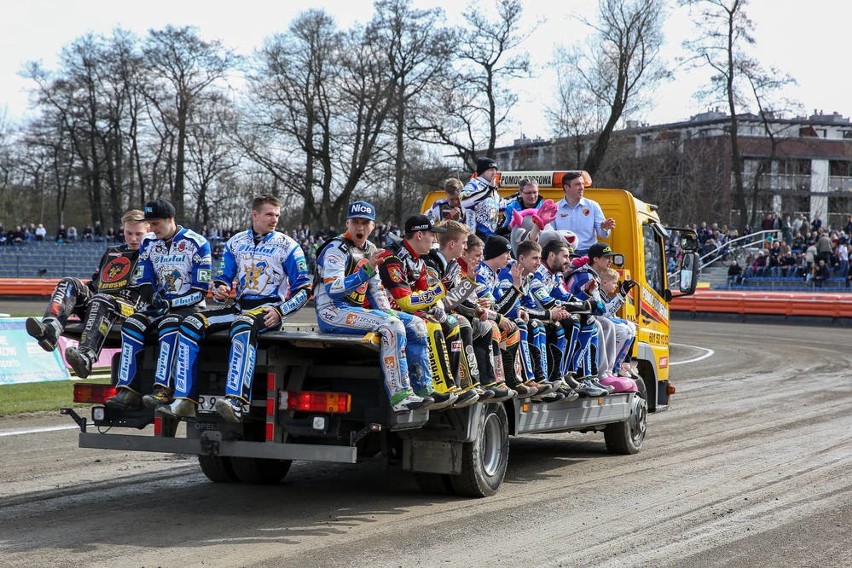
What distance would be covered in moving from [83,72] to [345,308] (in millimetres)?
50522

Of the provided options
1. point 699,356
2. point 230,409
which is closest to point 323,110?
point 699,356

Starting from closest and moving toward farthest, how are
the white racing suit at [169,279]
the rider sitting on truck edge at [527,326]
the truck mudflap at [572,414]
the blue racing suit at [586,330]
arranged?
the white racing suit at [169,279]
the rider sitting on truck edge at [527,326]
the truck mudflap at [572,414]
the blue racing suit at [586,330]

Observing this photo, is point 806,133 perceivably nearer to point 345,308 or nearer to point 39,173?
point 39,173

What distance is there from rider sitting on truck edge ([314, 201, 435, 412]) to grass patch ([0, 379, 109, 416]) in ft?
23.9

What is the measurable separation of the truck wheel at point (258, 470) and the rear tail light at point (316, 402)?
1.57 m

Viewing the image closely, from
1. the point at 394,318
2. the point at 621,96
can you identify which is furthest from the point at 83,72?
the point at 394,318

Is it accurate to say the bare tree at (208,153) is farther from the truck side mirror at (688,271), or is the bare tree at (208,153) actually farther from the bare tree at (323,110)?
the truck side mirror at (688,271)

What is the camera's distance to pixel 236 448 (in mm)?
7402

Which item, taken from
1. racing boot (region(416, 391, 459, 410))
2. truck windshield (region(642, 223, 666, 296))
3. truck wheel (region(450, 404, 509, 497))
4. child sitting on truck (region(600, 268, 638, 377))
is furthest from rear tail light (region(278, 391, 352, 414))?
truck windshield (region(642, 223, 666, 296))

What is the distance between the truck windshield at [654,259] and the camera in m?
12.5

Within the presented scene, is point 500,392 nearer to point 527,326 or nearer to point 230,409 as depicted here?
point 527,326

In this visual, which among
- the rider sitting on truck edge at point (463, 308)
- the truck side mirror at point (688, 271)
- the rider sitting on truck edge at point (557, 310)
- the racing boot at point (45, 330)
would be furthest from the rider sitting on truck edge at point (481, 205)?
the racing boot at point (45, 330)

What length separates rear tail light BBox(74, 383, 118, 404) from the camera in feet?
26.0

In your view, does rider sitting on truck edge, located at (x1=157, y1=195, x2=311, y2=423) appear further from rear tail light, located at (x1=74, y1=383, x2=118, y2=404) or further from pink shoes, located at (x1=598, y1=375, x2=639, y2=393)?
pink shoes, located at (x1=598, y1=375, x2=639, y2=393)
